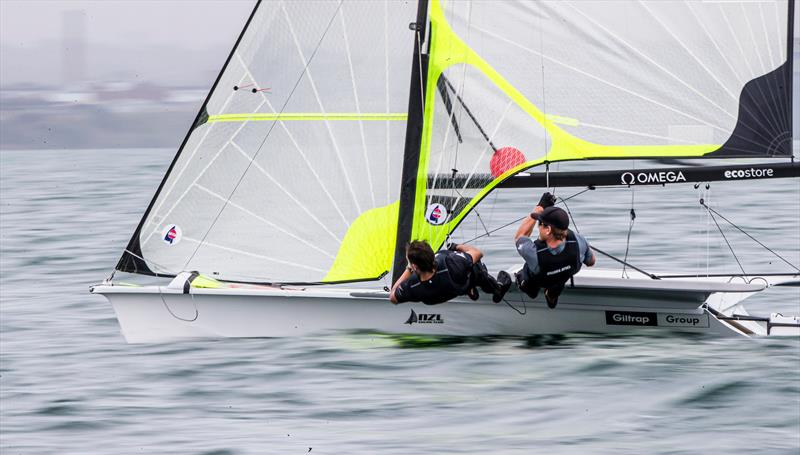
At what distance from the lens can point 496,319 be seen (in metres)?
10.2

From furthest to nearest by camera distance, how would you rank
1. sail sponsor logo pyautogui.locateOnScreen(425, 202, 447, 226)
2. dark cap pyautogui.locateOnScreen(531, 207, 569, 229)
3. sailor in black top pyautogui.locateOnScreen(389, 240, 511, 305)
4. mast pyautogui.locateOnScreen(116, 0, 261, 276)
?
mast pyautogui.locateOnScreen(116, 0, 261, 276)
sail sponsor logo pyautogui.locateOnScreen(425, 202, 447, 226)
sailor in black top pyautogui.locateOnScreen(389, 240, 511, 305)
dark cap pyautogui.locateOnScreen(531, 207, 569, 229)

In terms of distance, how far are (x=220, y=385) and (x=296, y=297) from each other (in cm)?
132

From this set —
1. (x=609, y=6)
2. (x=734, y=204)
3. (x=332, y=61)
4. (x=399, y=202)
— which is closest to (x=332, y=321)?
(x=399, y=202)

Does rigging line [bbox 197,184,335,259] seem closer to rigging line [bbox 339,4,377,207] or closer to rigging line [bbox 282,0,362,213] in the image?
rigging line [bbox 282,0,362,213]

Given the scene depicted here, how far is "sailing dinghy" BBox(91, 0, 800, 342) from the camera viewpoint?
398 inches

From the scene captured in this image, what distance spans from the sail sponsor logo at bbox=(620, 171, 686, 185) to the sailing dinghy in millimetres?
19

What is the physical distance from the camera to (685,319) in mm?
10039

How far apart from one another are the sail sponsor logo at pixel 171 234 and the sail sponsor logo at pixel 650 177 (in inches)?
137

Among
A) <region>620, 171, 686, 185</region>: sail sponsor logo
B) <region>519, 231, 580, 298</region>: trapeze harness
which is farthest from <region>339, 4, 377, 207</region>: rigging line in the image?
<region>620, 171, 686, 185</region>: sail sponsor logo

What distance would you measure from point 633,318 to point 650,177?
40.8 inches

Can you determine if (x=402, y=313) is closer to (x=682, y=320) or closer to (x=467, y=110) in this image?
(x=467, y=110)

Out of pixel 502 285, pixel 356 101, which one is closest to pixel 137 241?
pixel 356 101

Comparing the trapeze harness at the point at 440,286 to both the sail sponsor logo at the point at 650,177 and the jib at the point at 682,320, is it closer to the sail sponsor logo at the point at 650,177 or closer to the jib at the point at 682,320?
the sail sponsor logo at the point at 650,177

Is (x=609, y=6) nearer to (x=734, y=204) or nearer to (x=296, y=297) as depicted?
(x=296, y=297)
